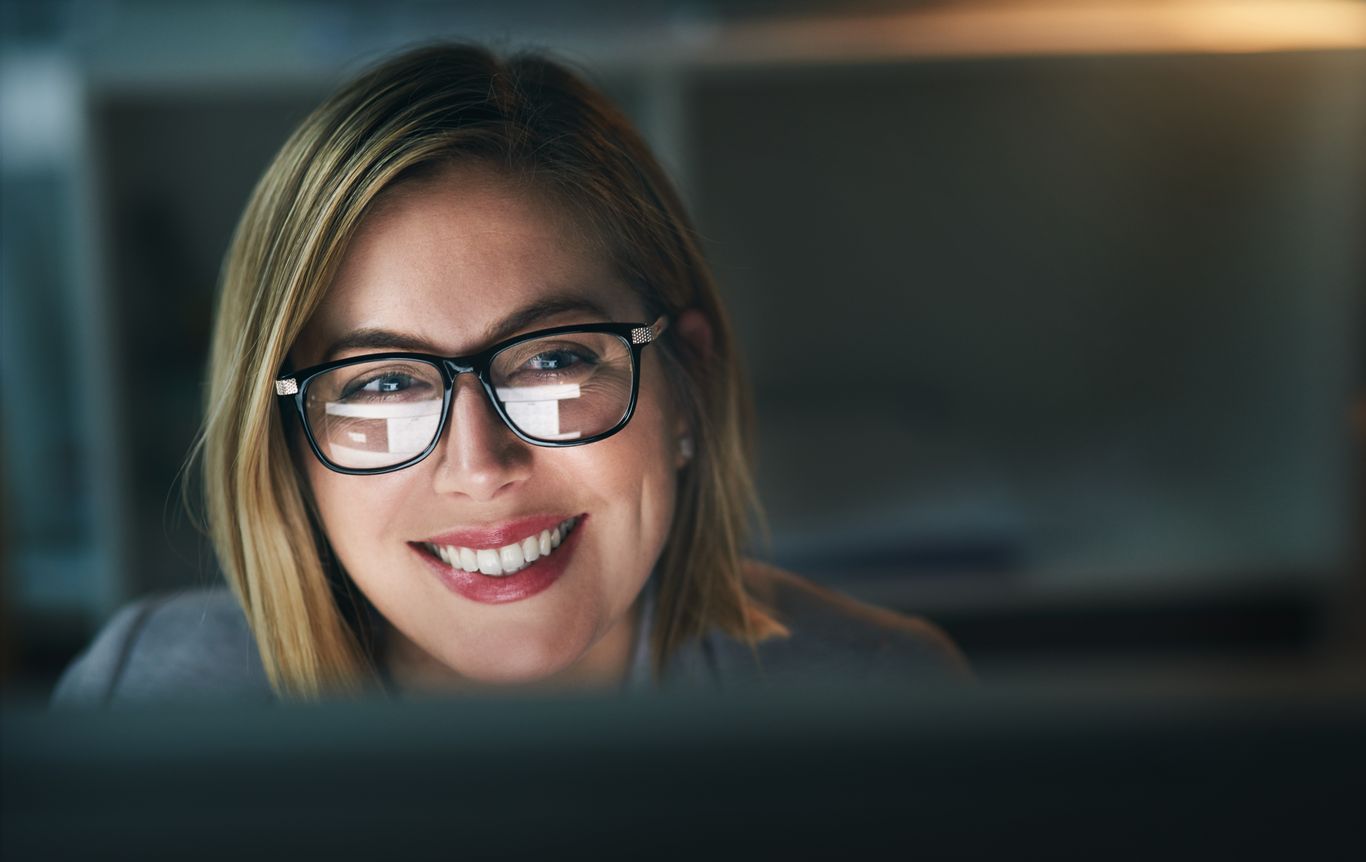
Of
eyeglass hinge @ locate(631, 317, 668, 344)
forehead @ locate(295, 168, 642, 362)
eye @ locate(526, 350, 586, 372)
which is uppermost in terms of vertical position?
forehead @ locate(295, 168, 642, 362)

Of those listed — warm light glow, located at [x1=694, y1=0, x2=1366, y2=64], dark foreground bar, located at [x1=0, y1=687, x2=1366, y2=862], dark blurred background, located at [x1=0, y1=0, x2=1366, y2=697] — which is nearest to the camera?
dark foreground bar, located at [x1=0, y1=687, x2=1366, y2=862]

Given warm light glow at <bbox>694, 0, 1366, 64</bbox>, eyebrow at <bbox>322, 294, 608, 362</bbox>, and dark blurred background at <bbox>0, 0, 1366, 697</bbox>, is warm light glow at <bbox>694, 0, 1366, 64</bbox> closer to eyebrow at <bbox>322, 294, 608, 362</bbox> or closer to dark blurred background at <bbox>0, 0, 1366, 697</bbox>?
dark blurred background at <bbox>0, 0, 1366, 697</bbox>

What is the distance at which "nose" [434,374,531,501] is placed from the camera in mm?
505

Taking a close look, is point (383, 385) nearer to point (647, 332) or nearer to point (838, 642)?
point (647, 332)

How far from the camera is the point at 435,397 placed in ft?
1.65

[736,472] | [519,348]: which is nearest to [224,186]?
[519,348]

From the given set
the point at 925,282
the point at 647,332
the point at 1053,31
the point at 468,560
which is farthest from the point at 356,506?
the point at 1053,31

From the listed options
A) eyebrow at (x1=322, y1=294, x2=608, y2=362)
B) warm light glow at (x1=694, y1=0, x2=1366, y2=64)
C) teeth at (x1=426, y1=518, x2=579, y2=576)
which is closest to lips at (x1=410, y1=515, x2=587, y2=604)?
teeth at (x1=426, y1=518, x2=579, y2=576)

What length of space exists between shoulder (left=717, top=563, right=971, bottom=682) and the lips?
12cm

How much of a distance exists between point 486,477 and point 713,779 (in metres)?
0.23

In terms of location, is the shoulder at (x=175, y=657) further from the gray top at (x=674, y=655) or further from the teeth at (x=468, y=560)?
the teeth at (x=468, y=560)

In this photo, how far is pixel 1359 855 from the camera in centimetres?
33

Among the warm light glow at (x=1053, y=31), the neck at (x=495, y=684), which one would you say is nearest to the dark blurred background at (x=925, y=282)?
the warm light glow at (x=1053, y=31)

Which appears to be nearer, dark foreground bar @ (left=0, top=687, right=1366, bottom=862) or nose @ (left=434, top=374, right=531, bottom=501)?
dark foreground bar @ (left=0, top=687, right=1366, bottom=862)
